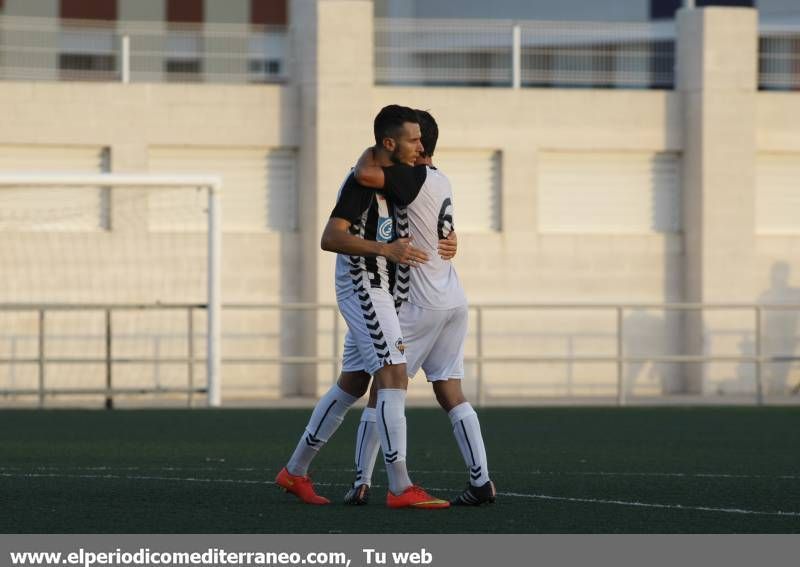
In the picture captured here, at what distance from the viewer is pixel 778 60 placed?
1046 inches

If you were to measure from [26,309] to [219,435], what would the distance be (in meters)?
6.91

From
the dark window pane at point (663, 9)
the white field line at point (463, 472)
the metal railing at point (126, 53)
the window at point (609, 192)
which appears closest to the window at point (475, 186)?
the window at point (609, 192)

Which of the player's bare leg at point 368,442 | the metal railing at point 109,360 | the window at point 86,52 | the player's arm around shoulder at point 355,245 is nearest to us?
the player's arm around shoulder at point 355,245

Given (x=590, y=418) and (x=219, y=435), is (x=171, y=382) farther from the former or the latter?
(x=219, y=435)

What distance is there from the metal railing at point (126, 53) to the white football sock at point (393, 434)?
16985mm

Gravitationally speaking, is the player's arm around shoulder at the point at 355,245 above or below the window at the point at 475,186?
below

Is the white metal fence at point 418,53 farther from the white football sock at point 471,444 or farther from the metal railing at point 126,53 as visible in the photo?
the white football sock at point 471,444

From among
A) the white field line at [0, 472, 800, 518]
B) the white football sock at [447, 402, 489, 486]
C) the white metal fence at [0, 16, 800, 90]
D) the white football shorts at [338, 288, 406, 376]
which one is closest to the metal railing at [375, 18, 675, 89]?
the white metal fence at [0, 16, 800, 90]

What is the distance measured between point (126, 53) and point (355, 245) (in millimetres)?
17486

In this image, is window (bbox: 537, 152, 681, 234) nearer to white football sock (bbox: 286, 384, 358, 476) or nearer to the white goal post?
the white goal post

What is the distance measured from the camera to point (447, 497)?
9.02 m

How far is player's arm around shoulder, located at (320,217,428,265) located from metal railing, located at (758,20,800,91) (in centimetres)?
1925

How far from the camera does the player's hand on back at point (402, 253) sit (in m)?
8.05

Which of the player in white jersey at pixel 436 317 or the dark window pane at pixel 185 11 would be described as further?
the dark window pane at pixel 185 11
